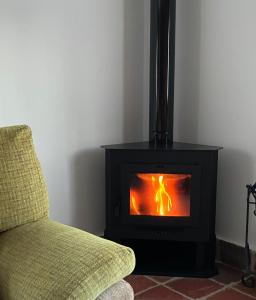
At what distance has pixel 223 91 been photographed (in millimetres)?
2434

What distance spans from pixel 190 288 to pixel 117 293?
1075mm

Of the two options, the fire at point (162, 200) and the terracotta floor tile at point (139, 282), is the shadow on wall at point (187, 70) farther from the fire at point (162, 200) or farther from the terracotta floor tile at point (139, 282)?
the terracotta floor tile at point (139, 282)

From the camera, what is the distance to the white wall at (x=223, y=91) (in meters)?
2.31

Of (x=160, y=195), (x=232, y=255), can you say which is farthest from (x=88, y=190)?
(x=232, y=255)

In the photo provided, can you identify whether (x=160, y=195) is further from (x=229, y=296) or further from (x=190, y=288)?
(x=229, y=296)

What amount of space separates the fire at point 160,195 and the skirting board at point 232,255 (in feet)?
1.27

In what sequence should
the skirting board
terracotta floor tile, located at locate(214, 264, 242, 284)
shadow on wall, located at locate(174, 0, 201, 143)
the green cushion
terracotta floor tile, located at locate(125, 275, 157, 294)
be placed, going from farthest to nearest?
shadow on wall, located at locate(174, 0, 201, 143)
the skirting board
terracotta floor tile, located at locate(214, 264, 242, 284)
terracotta floor tile, located at locate(125, 275, 157, 294)
the green cushion

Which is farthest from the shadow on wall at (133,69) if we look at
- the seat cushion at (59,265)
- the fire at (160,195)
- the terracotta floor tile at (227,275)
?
the seat cushion at (59,265)

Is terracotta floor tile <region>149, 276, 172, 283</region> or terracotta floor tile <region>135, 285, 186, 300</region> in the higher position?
terracotta floor tile <region>149, 276, 172, 283</region>

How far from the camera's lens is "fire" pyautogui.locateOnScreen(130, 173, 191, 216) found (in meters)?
2.31

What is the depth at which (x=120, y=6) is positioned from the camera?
8.37 ft

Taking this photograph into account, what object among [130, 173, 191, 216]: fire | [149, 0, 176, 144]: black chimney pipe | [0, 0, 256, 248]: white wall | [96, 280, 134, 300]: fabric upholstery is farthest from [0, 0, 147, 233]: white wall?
[96, 280, 134, 300]: fabric upholstery

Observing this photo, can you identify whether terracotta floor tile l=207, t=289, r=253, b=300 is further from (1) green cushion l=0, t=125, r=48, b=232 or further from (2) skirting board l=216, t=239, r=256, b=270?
(1) green cushion l=0, t=125, r=48, b=232

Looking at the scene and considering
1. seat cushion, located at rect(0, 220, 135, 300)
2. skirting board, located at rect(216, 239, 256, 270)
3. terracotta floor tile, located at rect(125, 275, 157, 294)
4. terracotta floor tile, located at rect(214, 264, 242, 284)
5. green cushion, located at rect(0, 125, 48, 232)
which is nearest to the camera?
seat cushion, located at rect(0, 220, 135, 300)
